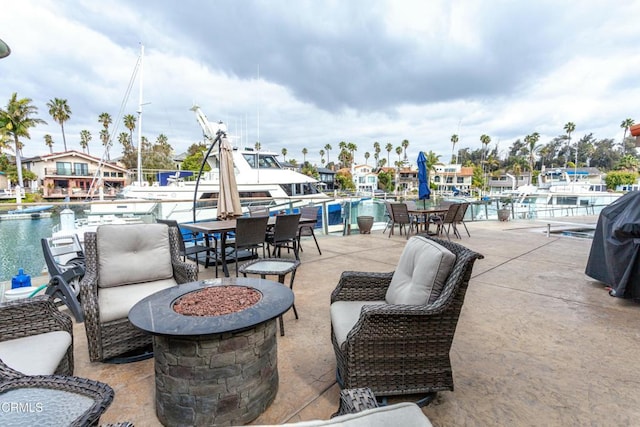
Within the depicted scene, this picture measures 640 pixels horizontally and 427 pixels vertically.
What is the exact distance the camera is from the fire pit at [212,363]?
137cm

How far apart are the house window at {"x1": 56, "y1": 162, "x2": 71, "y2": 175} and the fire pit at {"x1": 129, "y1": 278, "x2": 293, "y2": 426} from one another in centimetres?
3426

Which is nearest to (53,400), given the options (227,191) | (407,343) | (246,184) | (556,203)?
(407,343)

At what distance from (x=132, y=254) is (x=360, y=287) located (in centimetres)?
190

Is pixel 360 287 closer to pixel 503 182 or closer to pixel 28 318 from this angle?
pixel 28 318

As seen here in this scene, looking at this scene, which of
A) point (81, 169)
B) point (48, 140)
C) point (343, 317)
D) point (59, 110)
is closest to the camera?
point (343, 317)

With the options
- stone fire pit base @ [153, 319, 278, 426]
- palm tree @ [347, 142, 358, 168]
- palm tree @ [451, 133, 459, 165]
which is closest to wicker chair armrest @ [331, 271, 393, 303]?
stone fire pit base @ [153, 319, 278, 426]

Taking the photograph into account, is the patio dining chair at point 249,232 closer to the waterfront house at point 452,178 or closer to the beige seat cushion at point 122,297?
the beige seat cushion at point 122,297

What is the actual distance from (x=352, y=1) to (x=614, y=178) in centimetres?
4498

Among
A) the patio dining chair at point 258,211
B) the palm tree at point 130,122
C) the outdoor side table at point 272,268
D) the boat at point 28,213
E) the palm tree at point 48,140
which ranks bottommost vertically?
the outdoor side table at point 272,268

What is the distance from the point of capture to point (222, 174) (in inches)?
177

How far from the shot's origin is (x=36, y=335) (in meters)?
1.64

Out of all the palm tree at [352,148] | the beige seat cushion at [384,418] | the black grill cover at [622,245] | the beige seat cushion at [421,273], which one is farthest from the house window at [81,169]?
the palm tree at [352,148]

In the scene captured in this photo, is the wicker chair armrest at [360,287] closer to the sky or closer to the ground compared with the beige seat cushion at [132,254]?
closer to the ground

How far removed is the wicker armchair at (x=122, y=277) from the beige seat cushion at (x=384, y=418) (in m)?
1.78
